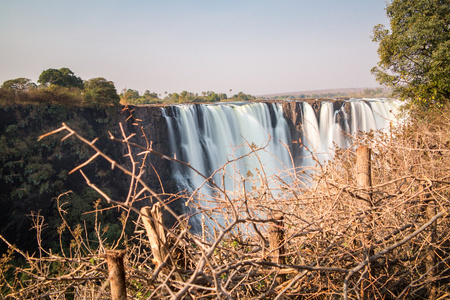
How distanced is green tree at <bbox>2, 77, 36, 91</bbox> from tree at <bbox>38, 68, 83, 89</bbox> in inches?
167

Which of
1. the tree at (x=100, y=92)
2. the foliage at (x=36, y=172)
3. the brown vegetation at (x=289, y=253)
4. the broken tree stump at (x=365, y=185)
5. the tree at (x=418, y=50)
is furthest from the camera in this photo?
the tree at (x=100, y=92)

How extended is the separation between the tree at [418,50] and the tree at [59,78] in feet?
62.7

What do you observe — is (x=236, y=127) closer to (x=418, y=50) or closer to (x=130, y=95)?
(x=418, y=50)

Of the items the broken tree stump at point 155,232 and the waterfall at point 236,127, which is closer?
the broken tree stump at point 155,232

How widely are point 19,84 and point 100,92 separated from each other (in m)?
3.81

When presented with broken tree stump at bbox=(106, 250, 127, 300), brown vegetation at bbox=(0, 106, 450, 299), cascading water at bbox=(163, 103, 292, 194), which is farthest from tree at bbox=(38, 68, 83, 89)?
broken tree stump at bbox=(106, 250, 127, 300)

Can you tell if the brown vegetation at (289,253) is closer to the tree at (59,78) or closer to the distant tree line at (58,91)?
the distant tree line at (58,91)

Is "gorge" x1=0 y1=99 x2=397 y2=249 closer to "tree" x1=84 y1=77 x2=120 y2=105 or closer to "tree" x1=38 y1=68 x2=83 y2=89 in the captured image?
"tree" x1=84 y1=77 x2=120 y2=105

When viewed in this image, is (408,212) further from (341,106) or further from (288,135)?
(341,106)

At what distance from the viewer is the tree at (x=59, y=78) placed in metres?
19.0

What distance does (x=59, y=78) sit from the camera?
19.4 metres

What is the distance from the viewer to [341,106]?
23.3 metres

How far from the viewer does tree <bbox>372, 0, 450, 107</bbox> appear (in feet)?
28.1

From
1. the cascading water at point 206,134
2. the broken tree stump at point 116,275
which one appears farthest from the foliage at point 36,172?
the broken tree stump at point 116,275
